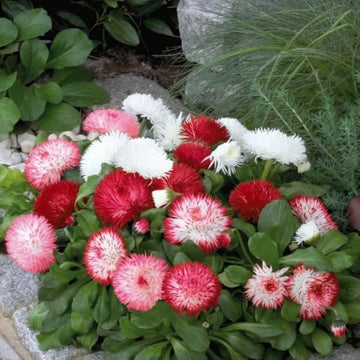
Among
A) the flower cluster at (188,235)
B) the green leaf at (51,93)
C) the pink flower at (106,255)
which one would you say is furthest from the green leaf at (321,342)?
the green leaf at (51,93)

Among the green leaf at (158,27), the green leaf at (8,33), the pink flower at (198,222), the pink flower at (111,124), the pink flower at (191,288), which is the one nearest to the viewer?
the pink flower at (191,288)

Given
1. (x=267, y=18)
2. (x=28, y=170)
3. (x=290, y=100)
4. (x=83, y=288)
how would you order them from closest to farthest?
(x=83, y=288) < (x=28, y=170) < (x=290, y=100) < (x=267, y=18)

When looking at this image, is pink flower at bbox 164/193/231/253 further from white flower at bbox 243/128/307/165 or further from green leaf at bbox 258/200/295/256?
white flower at bbox 243/128/307/165

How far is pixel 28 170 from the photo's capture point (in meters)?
2.12

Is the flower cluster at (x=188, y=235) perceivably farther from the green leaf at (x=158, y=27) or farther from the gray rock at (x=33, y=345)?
the green leaf at (x=158, y=27)

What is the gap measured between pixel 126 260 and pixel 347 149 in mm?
874

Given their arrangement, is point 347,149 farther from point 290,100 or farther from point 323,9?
point 323,9

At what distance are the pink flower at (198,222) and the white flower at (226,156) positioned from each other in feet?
0.58

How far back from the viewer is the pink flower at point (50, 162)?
6.88 ft

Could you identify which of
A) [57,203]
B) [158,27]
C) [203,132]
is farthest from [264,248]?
[158,27]

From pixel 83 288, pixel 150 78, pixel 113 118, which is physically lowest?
pixel 150 78

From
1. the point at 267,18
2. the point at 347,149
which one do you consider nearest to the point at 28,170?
the point at 347,149

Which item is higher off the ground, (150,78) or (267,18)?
(267,18)

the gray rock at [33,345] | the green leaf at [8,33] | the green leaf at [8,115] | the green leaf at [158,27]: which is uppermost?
the green leaf at [8,33]
